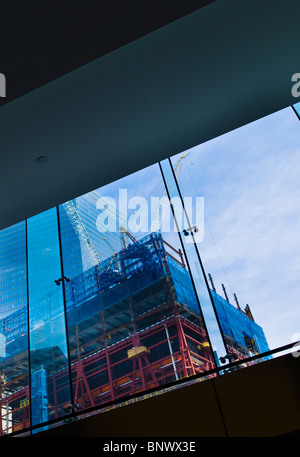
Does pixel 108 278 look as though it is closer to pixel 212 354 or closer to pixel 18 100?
pixel 212 354

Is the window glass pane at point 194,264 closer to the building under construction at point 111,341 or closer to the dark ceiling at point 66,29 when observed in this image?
the building under construction at point 111,341

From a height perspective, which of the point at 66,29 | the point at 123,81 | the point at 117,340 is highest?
the point at 123,81

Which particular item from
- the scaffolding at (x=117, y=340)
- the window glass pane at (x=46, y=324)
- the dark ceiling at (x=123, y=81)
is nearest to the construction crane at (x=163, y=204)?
the scaffolding at (x=117, y=340)

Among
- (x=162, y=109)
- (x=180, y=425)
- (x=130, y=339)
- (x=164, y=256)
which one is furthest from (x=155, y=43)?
(x=130, y=339)

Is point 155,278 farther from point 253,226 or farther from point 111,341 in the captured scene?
point 253,226

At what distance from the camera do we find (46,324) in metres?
5.09

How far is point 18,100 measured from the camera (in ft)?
11.0

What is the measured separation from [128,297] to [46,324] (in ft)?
3.29

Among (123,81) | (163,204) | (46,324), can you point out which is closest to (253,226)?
(163,204)

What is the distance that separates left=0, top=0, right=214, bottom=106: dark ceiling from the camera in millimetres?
2844

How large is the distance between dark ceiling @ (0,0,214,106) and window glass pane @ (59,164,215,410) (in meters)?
2.24

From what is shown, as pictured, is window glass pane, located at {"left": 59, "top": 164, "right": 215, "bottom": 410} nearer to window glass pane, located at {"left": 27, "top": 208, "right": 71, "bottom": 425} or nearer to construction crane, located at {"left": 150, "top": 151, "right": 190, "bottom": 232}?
construction crane, located at {"left": 150, "top": 151, "right": 190, "bottom": 232}

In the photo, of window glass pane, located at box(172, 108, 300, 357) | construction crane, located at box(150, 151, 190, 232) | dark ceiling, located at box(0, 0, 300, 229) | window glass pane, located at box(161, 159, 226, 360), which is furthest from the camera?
construction crane, located at box(150, 151, 190, 232)

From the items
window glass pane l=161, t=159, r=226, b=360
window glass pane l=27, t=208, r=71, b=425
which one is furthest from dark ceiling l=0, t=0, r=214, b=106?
window glass pane l=27, t=208, r=71, b=425
